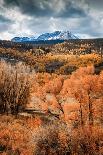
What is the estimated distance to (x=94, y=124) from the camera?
2457 inches

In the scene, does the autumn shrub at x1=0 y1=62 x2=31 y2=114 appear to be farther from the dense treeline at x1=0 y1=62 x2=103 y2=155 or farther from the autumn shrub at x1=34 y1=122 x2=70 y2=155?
the autumn shrub at x1=34 y1=122 x2=70 y2=155

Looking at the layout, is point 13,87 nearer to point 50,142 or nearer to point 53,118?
point 53,118

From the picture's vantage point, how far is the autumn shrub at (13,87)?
8094cm

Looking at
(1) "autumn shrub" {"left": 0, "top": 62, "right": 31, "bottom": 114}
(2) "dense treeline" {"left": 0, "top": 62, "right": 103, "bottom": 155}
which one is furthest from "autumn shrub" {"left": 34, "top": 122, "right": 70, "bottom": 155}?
(1) "autumn shrub" {"left": 0, "top": 62, "right": 31, "bottom": 114}

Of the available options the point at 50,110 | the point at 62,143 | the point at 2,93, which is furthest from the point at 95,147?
the point at 2,93

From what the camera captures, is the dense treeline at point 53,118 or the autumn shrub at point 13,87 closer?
the dense treeline at point 53,118

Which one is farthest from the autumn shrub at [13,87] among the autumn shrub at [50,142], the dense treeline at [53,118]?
the autumn shrub at [50,142]

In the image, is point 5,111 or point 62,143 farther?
point 5,111

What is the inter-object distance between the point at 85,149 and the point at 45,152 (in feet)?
19.3

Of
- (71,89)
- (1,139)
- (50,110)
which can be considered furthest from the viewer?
(50,110)

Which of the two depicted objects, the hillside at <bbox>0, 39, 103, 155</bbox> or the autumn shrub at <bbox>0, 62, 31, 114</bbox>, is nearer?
the hillside at <bbox>0, 39, 103, 155</bbox>

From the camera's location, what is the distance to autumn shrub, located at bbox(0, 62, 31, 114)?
80.9 metres

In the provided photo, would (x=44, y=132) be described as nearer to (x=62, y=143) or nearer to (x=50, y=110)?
(x=62, y=143)

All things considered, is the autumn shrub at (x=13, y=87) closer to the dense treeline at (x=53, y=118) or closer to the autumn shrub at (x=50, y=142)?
the dense treeline at (x=53, y=118)
